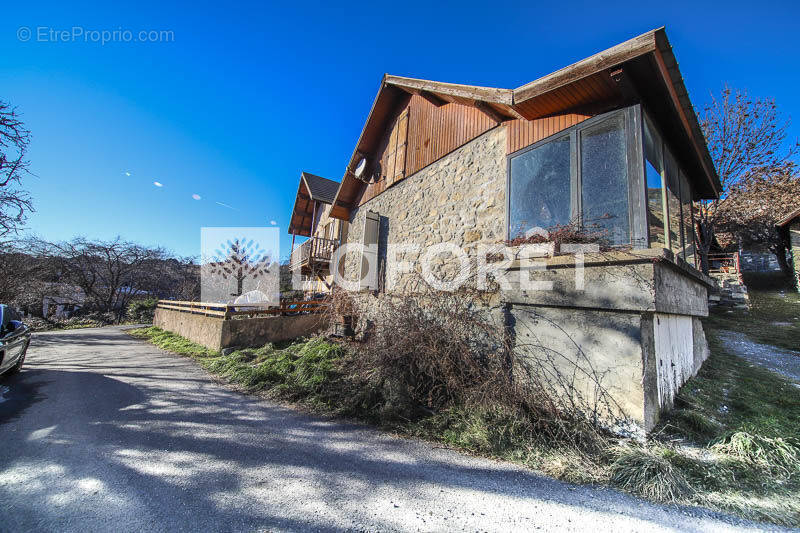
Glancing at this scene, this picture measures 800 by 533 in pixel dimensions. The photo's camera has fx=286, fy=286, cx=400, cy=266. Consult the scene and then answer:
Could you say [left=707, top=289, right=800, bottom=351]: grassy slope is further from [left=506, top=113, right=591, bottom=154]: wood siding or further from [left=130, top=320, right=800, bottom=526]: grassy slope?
[left=506, top=113, right=591, bottom=154]: wood siding

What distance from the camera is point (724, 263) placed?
48.9 feet

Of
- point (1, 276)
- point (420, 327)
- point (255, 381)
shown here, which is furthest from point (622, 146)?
point (1, 276)

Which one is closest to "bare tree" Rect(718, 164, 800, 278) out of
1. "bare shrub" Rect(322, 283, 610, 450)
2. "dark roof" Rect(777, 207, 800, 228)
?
"dark roof" Rect(777, 207, 800, 228)

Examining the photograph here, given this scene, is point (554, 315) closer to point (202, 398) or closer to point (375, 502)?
point (375, 502)

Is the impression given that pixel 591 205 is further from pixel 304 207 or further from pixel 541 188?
pixel 304 207

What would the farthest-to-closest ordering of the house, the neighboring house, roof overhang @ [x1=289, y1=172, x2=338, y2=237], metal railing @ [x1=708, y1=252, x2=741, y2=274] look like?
roof overhang @ [x1=289, y1=172, x2=338, y2=237]
the neighboring house
metal railing @ [x1=708, y1=252, x2=741, y2=274]
the house

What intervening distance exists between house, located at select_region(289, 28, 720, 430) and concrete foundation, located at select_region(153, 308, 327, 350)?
411 cm

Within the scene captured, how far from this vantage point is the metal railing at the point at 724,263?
1345 centimetres

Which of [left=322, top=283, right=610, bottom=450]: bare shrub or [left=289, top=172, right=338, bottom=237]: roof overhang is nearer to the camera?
[left=322, top=283, right=610, bottom=450]: bare shrub

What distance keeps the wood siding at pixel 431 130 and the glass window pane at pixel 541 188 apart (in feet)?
4.55

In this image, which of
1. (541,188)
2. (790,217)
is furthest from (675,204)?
(790,217)

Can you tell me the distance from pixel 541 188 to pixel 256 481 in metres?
5.10

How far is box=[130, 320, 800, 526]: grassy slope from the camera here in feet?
8.09

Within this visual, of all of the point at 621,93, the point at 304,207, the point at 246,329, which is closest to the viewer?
the point at 621,93
